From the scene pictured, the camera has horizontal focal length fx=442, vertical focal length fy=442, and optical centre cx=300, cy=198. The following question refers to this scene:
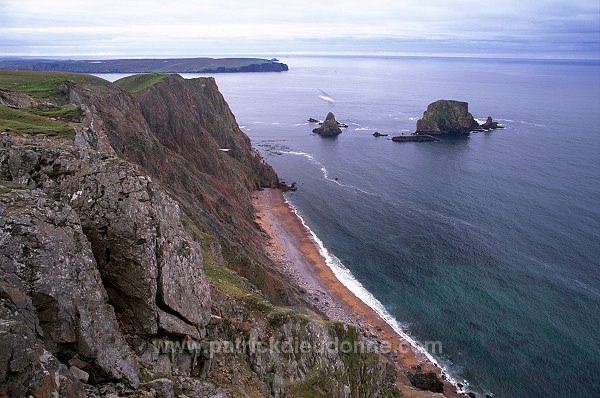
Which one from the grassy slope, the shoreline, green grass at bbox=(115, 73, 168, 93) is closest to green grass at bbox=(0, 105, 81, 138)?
the grassy slope

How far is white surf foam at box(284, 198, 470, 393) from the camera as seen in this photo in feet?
158

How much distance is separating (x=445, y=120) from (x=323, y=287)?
128136 millimetres

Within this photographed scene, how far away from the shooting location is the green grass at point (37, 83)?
49.6 m

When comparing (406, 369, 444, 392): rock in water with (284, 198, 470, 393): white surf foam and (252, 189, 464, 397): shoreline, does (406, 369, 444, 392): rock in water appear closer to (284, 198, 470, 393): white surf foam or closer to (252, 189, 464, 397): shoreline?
(252, 189, 464, 397): shoreline

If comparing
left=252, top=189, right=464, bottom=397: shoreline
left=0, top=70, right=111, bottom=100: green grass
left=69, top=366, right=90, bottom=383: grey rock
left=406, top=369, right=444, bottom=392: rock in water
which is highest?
left=0, top=70, right=111, bottom=100: green grass

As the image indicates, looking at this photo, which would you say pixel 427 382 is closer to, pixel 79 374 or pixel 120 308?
Answer: pixel 120 308

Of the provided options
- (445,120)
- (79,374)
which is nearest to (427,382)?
(79,374)

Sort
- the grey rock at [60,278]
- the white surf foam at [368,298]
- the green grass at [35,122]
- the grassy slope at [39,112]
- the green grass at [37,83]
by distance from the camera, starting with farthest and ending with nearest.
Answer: the green grass at [37,83] < the white surf foam at [368,298] < the grassy slope at [39,112] < the green grass at [35,122] < the grey rock at [60,278]

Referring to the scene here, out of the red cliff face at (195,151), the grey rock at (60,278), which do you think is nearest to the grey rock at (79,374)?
the grey rock at (60,278)

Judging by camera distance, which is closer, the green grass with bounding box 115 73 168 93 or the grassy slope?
the grassy slope

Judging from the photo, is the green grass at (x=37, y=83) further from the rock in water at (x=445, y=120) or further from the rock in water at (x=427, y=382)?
the rock in water at (x=445, y=120)

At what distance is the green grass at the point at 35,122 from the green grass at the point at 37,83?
53.1 feet

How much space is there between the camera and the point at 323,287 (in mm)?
63125

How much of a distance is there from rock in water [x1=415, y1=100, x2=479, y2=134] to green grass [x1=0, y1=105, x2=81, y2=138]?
149681 mm
